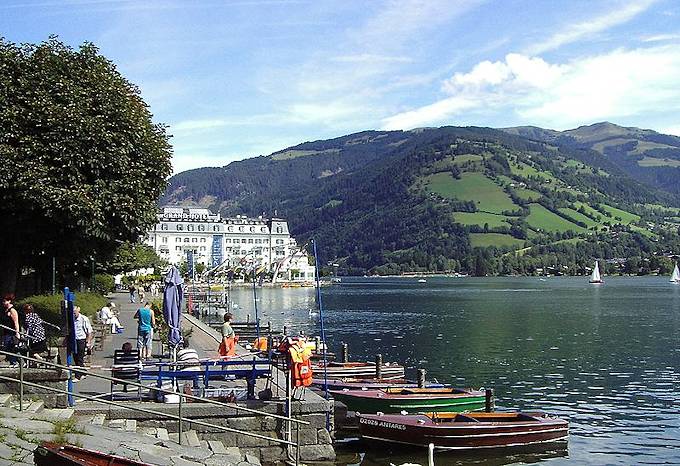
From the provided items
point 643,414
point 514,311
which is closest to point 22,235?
point 643,414

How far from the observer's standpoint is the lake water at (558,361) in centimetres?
2748

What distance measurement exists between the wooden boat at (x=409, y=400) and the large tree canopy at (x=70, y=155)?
11118 millimetres

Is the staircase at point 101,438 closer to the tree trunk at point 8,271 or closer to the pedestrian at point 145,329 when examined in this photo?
the pedestrian at point 145,329

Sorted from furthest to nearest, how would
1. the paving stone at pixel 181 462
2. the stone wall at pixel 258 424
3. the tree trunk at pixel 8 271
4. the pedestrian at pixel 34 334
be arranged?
the tree trunk at pixel 8 271
the pedestrian at pixel 34 334
the stone wall at pixel 258 424
the paving stone at pixel 181 462

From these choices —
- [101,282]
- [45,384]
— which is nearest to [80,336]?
[45,384]

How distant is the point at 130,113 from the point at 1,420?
1844 cm

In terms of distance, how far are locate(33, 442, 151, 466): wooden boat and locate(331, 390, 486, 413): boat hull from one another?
15489 millimetres

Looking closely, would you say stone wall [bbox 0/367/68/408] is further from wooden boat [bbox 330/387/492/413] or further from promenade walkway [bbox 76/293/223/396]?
wooden boat [bbox 330/387/492/413]

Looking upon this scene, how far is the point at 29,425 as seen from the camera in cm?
1533

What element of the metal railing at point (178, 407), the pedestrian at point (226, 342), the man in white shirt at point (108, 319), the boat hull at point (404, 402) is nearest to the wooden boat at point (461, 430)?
the boat hull at point (404, 402)

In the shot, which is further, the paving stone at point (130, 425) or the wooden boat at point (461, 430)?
the wooden boat at point (461, 430)

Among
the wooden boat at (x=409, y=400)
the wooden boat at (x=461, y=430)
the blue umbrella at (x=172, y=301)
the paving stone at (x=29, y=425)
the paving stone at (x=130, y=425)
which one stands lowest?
the wooden boat at (x=461, y=430)

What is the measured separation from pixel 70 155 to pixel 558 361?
3343 centimetres

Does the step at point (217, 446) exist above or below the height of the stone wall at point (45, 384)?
below
